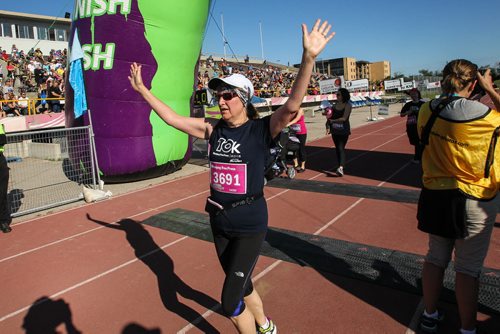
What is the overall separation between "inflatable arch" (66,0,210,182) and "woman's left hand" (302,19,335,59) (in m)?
7.33

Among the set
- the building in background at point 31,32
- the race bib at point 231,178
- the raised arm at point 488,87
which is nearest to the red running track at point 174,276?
the race bib at point 231,178

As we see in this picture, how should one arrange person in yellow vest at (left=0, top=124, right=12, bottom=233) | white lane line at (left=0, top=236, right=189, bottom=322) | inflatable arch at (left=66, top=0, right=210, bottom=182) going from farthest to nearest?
inflatable arch at (left=66, top=0, right=210, bottom=182) → person in yellow vest at (left=0, top=124, right=12, bottom=233) → white lane line at (left=0, top=236, right=189, bottom=322)

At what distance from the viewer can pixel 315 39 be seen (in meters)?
2.11

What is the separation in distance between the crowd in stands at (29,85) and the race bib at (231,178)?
43.0 feet

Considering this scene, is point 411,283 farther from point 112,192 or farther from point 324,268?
point 112,192

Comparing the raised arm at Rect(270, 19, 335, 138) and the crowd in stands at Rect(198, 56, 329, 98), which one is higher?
the crowd in stands at Rect(198, 56, 329, 98)

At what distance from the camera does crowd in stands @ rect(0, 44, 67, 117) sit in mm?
14516

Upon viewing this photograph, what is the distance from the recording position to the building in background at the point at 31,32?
34.9m

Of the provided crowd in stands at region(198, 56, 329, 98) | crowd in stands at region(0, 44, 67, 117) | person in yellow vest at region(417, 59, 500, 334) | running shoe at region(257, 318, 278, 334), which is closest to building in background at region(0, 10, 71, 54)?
crowd in stands at region(0, 44, 67, 117)

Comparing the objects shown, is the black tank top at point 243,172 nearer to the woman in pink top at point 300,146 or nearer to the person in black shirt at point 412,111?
the woman in pink top at point 300,146

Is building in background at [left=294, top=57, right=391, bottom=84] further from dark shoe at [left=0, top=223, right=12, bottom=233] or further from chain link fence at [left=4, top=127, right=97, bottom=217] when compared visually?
dark shoe at [left=0, top=223, right=12, bottom=233]

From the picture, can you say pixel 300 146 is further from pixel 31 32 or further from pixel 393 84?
pixel 31 32

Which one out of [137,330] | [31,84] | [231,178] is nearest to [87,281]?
[137,330]

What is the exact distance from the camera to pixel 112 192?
28.4 feet
